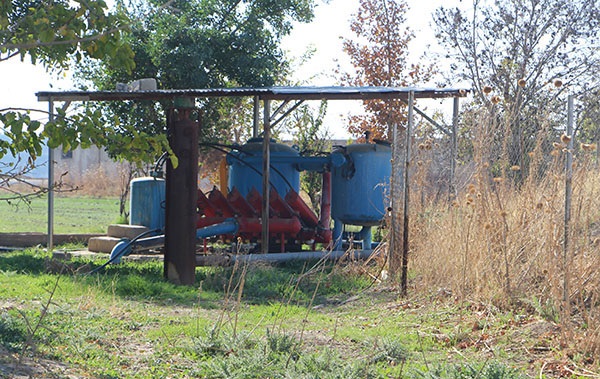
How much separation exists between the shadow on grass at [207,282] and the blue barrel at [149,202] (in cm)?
129

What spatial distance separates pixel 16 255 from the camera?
12672 mm

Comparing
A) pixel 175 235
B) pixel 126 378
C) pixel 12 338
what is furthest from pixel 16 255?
pixel 126 378

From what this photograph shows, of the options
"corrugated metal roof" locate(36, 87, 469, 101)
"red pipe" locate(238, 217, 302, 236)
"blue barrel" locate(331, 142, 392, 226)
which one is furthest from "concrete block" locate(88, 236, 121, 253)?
"blue barrel" locate(331, 142, 392, 226)

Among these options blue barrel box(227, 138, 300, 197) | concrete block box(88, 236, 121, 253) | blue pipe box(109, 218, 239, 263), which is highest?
blue barrel box(227, 138, 300, 197)

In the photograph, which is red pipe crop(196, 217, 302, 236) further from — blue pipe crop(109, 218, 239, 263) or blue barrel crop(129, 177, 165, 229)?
blue barrel crop(129, 177, 165, 229)

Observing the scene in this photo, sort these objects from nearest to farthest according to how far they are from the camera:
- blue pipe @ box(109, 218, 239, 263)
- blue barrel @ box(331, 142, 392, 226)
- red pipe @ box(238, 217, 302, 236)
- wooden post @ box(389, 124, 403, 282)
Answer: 1. wooden post @ box(389, 124, 403, 282)
2. blue pipe @ box(109, 218, 239, 263)
3. red pipe @ box(238, 217, 302, 236)
4. blue barrel @ box(331, 142, 392, 226)

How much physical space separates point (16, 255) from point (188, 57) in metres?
6.19

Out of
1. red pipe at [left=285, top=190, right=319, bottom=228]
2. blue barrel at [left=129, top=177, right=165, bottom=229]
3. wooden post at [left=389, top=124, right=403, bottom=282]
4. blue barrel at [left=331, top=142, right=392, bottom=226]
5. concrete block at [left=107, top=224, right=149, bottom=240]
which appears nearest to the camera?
wooden post at [left=389, top=124, right=403, bottom=282]

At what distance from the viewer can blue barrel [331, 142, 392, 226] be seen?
1373 centimetres

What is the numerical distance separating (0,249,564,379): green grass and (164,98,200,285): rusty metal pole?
0.33 metres

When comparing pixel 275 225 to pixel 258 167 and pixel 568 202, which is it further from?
pixel 568 202

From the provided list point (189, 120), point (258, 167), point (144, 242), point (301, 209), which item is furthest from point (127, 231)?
point (189, 120)

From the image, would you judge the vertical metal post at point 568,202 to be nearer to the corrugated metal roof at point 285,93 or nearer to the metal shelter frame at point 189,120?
the metal shelter frame at point 189,120

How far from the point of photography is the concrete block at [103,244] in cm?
1373
